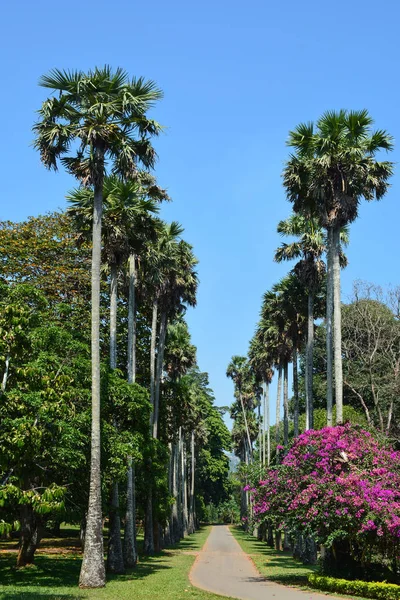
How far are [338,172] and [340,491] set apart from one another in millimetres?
12383

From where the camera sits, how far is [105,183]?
81.3 feet

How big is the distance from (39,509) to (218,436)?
88.4 metres

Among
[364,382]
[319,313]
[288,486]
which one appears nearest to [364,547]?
[288,486]

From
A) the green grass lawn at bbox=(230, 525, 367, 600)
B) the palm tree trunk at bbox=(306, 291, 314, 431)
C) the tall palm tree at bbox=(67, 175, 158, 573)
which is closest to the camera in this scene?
the green grass lawn at bbox=(230, 525, 367, 600)

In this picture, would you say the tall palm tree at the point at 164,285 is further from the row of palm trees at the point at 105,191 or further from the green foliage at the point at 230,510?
the green foliage at the point at 230,510

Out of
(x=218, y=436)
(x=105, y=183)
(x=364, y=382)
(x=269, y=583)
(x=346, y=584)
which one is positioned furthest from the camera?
(x=218, y=436)

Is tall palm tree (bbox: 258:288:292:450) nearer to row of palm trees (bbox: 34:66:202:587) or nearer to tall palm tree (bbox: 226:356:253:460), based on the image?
row of palm trees (bbox: 34:66:202:587)

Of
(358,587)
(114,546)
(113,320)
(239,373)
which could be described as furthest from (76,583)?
(239,373)

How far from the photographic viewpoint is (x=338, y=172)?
24.2 m

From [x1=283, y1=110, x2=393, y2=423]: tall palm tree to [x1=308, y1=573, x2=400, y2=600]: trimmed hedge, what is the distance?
580cm

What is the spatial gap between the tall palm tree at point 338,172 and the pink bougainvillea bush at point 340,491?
204cm

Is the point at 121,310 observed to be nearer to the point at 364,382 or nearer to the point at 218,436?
the point at 364,382

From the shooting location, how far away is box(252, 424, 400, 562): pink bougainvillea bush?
→ 61.0ft

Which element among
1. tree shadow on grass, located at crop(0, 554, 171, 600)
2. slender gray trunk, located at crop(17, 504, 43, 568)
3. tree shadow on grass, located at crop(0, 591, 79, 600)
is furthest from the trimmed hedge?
Answer: slender gray trunk, located at crop(17, 504, 43, 568)
